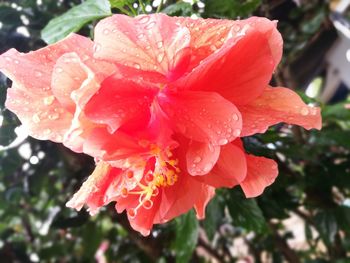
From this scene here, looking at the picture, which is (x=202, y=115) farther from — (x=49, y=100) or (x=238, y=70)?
(x=49, y=100)

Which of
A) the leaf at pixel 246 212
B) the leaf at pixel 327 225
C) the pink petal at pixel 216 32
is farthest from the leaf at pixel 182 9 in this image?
the leaf at pixel 327 225

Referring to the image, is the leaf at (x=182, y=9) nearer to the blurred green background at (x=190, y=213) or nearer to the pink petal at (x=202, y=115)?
the blurred green background at (x=190, y=213)

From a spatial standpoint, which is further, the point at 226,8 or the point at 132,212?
the point at 226,8

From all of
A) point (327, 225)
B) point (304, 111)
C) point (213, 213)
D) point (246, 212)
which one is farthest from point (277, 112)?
point (327, 225)

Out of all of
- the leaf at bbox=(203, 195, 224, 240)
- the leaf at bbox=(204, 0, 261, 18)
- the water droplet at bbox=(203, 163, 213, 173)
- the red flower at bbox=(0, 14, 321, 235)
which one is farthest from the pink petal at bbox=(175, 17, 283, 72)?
the leaf at bbox=(203, 195, 224, 240)

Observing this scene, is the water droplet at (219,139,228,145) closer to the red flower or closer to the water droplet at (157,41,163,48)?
the red flower

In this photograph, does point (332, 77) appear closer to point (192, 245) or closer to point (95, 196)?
point (192, 245)
